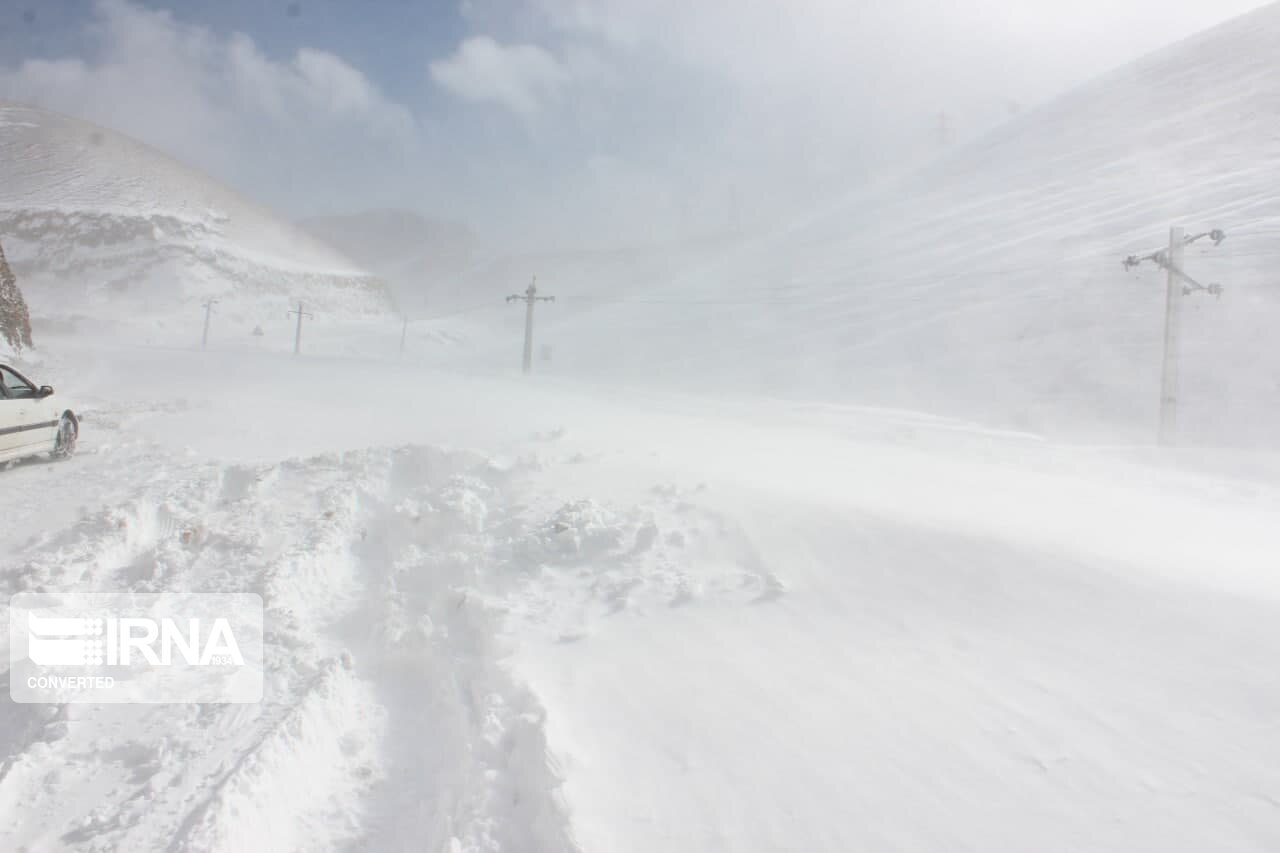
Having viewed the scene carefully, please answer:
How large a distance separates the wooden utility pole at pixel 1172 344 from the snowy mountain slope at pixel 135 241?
7533cm

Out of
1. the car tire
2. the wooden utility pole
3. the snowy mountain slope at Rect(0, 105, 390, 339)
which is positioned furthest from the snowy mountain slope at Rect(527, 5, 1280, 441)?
the snowy mountain slope at Rect(0, 105, 390, 339)

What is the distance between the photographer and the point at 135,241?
79250 millimetres

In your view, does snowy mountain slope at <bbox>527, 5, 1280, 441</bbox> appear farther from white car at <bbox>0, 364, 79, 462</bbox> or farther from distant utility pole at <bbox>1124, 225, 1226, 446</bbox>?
white car at <bbox>0, 364, 79, 462</bbox>

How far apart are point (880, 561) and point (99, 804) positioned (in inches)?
175

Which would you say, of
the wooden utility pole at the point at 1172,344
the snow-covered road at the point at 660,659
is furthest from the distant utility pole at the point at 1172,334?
the snow-covered road at the point at 660,659

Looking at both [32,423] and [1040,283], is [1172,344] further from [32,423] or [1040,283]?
[32,423]

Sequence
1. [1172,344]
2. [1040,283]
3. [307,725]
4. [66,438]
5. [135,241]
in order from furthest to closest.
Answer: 1. [135,241]
2. [1040,283]
3. [1172,344]
4. [66,438]
5. [307,725]

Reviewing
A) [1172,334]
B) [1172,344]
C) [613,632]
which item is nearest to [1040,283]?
[1172,334]

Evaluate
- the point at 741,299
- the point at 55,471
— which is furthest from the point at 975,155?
the point at 55,471

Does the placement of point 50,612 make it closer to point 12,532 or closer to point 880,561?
point 12,532

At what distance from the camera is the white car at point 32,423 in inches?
303

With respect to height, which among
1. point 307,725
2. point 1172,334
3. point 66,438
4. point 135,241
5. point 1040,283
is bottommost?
point 307,725

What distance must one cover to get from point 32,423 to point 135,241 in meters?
88.8

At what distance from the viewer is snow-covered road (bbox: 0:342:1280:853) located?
8.86ft
